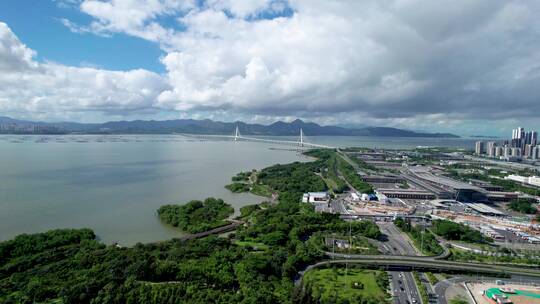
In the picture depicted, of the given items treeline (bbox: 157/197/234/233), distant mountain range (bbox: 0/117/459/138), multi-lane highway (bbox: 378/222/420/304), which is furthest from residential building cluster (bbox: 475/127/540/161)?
distant mountain range (bbox: 0/117/459/138)

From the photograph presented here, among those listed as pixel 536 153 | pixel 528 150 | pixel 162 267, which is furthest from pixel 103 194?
pixel 528 150

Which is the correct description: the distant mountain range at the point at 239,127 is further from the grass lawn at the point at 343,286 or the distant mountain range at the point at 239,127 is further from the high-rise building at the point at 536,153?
the grass lawn at the point at 343,286

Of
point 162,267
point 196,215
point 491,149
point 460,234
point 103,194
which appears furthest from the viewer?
point 491,149

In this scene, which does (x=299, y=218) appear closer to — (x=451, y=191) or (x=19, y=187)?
(x=451, y=191)

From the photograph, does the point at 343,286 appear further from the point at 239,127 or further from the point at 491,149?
the point at 239,127

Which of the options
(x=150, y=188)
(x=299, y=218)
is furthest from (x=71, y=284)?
(x=150, y=188)

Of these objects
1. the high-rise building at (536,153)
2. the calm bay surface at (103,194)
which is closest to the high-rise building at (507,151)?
the high-rise building at (536,153)
